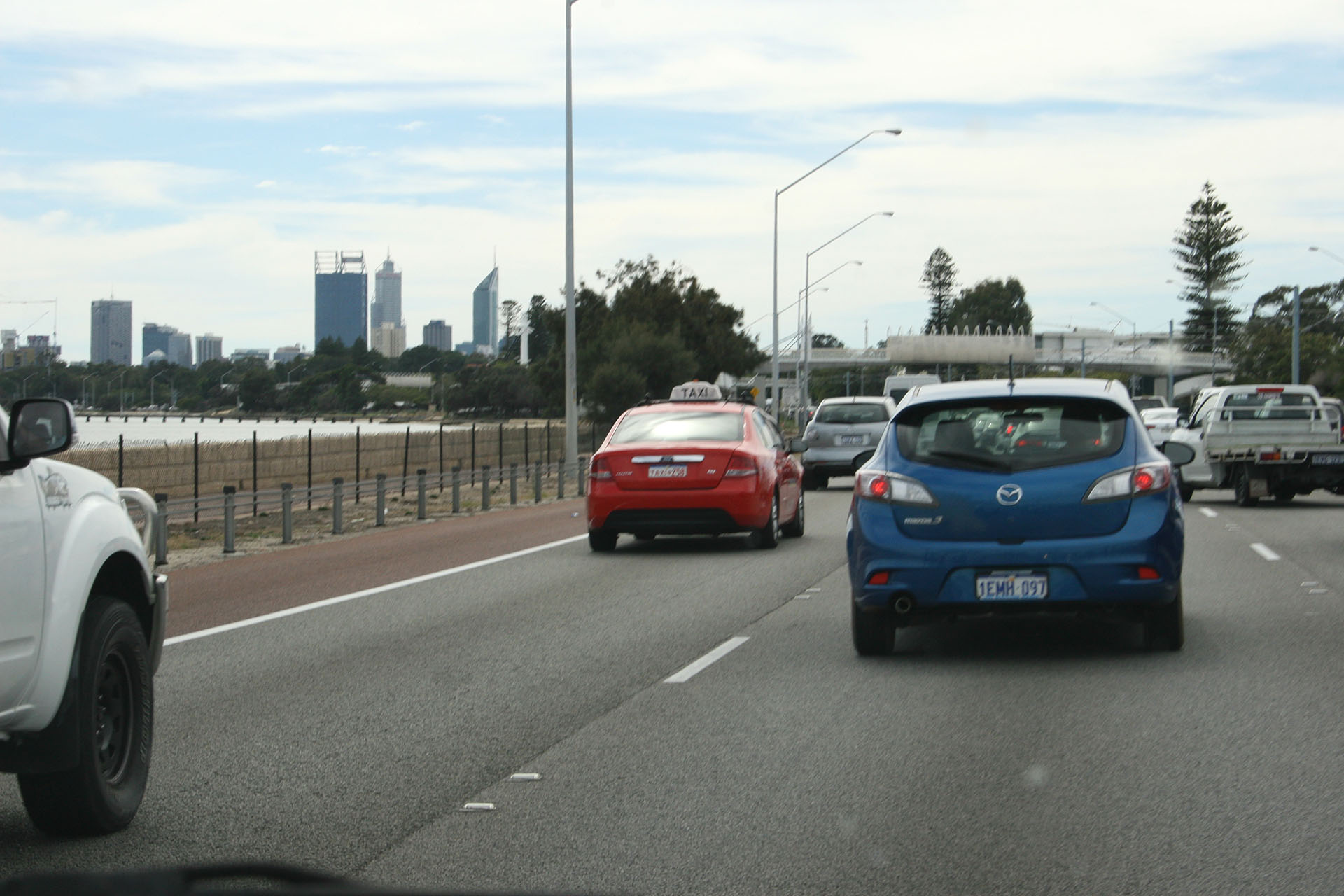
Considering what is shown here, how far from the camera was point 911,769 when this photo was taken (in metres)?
6.96

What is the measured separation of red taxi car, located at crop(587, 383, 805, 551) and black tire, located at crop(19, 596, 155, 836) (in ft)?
37.4

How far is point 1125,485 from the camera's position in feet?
31.6

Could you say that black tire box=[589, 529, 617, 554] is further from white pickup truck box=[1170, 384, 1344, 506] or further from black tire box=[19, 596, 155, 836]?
black tire box=[19, 596, 155, 836]

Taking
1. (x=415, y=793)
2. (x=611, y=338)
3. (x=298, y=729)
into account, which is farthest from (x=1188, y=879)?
(x=611, y=338)

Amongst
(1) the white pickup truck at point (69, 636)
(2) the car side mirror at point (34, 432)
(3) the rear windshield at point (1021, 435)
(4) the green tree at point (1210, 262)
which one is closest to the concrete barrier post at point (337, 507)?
(3) the rear windshield at point (1021, 435)

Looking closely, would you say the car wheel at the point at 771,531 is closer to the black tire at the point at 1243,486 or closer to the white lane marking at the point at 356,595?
the white lane marking at the point at 356,595

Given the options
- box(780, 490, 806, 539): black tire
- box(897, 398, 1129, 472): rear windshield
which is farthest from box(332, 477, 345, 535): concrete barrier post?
box(897, 398, 1129, 472): rear windshield

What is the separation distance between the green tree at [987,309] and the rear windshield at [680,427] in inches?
6917

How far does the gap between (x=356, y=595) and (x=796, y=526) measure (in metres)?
7.03

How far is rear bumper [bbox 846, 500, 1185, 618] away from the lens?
9.49 metres

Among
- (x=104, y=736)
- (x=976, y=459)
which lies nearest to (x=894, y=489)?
(x=976, y=459)

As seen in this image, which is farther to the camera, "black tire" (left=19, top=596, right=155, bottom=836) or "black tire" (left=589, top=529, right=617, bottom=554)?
"black tire" (left=589, top=529, right=617, bottom=554)

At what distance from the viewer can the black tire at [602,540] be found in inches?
727

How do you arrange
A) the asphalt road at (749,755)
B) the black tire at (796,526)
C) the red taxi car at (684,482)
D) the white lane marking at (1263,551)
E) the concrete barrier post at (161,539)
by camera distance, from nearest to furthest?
the asphalt road at (749,755) → the white lane marking at (1263,551) → the red taxi car at (684,482) → the concrete barrier post at (161,539) → the black tire at (796,526)
